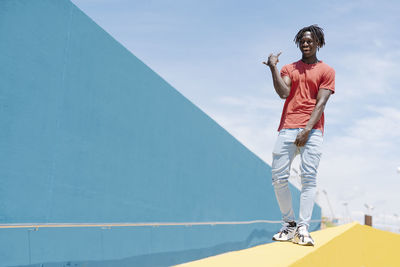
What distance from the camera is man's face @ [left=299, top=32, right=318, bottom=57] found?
3384mm

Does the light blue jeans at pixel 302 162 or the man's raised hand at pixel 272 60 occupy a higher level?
the man's raised hand at pixel 272 60

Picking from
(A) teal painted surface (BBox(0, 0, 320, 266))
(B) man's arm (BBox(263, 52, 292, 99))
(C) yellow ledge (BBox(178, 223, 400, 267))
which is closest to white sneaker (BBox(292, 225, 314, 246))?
(C) yellow ledge (BBox(178, 223, 400, 267))

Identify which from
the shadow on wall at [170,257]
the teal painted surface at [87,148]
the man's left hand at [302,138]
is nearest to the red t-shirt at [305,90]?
the man's left hand at [302,138]

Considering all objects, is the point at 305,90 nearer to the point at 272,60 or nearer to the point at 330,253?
A: the point at 272,60

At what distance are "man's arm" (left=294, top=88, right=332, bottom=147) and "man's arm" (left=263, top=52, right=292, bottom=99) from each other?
273mm

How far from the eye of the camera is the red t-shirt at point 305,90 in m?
3.28

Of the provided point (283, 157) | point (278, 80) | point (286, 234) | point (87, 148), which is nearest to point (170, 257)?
point (87, 148)

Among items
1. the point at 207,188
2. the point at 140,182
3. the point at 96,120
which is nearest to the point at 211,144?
the point at 207,188

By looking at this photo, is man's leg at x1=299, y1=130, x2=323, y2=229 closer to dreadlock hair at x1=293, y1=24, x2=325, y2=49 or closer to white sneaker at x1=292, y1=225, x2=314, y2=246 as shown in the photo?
white sneaker at x1=292, y1=225, x2=314, y2=246

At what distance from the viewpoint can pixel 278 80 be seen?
3.28 metres

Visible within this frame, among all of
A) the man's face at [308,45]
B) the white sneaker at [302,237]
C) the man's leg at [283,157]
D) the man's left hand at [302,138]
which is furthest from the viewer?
the man's face at [308,45]

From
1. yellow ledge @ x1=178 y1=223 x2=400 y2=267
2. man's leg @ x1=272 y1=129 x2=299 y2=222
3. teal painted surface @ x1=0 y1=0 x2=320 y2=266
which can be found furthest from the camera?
teal painted surface @ x1=0 y1=0 x2=320 y2=266

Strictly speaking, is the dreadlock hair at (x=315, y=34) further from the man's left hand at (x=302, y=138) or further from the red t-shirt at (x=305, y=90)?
the man's left hand at (x=302, y=138)

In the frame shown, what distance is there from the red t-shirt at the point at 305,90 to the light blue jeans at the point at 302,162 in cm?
8
